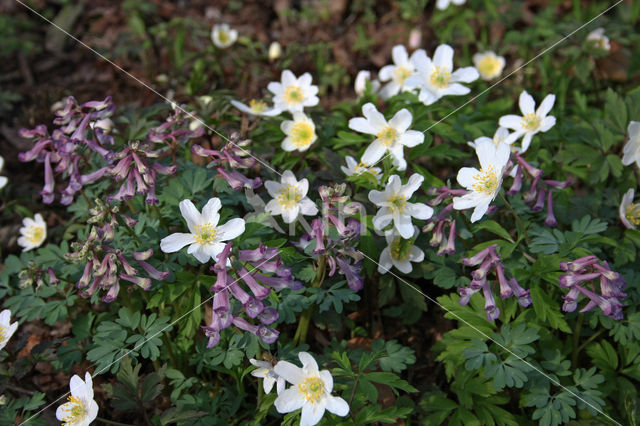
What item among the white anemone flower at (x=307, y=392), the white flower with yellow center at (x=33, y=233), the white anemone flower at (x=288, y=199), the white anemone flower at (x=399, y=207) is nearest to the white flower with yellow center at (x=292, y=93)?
the white anemone flower at (x=288, y=199)

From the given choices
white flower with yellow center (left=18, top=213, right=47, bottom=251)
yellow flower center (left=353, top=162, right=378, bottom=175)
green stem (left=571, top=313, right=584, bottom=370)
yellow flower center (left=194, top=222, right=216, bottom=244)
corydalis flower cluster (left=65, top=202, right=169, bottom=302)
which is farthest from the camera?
white flower with yellow center (left=18, top=213, right=47, bottom=251)

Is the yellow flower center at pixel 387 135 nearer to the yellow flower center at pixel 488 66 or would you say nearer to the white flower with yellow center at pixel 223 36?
the yellow flower center at pixel 488 66

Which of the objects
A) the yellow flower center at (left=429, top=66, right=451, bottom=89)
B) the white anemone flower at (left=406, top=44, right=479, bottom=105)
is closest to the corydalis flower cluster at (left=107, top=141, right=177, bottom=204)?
the white anemone flower at (left=406, top=44, right=479, bottom=105)

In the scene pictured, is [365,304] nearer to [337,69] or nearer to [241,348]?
[241,348]

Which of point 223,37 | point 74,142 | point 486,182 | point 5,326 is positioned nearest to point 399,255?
point 486,182

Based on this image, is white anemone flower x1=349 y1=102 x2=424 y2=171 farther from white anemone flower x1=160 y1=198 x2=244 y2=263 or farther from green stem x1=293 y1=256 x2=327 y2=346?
white anemone flower x1=160 y1=198 x2=244 y2=263

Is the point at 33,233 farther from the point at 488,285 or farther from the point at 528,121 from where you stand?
the point at 528,121

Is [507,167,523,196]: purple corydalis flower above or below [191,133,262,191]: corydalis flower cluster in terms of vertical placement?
below
